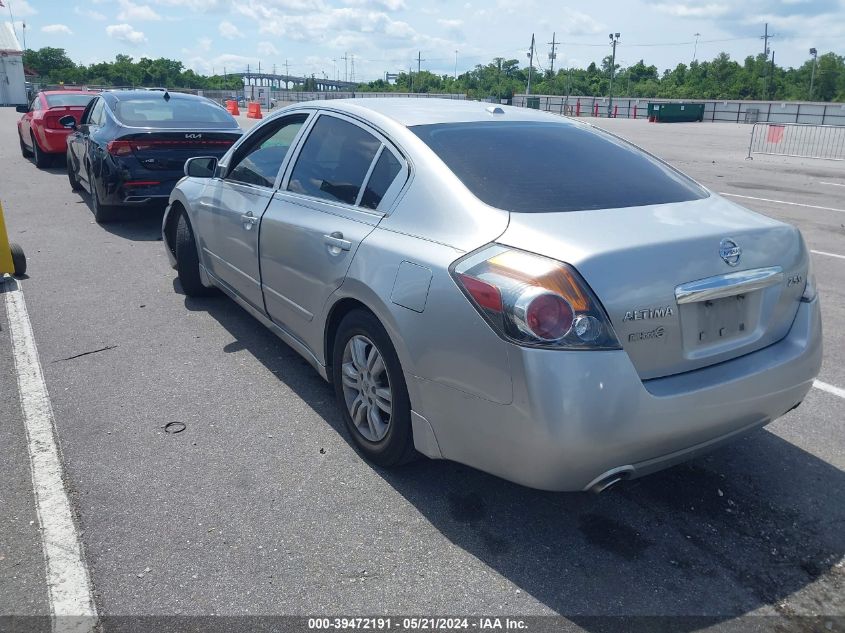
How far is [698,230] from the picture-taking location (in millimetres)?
2916

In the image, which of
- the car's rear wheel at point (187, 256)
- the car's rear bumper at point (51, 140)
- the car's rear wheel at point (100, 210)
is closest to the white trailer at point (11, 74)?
the car's rear bumper at point (51, 140)

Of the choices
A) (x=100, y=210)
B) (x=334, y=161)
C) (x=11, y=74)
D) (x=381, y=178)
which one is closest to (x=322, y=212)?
(x=334, y=161)

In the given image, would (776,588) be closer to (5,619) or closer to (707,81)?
(5,619)

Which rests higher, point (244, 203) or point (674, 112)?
point (674, 112)

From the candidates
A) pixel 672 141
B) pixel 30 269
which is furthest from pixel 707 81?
pixel 30 269

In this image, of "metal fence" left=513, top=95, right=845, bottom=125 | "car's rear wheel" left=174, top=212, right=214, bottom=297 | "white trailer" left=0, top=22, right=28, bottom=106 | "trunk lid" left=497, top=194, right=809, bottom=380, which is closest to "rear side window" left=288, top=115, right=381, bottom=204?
"trunk lid" left=497, top=194, right=809, bottom=380

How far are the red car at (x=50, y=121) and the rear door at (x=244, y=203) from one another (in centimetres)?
1009

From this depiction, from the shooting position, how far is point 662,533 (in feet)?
10.0

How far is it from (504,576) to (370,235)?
5.20ft

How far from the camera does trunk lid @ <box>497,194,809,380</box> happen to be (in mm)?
2643

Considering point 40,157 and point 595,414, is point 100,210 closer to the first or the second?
point 40,157

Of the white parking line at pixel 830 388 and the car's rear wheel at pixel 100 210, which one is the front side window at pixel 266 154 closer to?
the white parking line at pixel 830 388

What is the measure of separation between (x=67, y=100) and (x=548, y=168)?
14.0 meters

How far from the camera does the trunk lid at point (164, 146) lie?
827 cm
